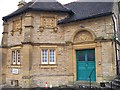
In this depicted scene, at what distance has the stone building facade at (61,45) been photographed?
1628 cm

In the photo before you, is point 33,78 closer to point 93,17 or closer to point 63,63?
point 63,63

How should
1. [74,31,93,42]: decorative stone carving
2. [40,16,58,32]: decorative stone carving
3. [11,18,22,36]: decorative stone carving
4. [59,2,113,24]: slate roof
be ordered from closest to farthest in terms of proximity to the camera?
[59,2,113,24]: slate roof, [74,31,93,42]: decorative stone carving, [40,16,58,32]: decorative stone carving, [11,18,22,36]: decorative stone carving

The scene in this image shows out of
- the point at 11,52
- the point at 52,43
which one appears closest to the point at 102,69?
the point at 52,43

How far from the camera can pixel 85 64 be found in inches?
691

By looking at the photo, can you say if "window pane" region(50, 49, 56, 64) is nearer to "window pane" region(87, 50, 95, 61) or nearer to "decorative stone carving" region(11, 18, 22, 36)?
"window pane" region(87, 50, 95, 61)

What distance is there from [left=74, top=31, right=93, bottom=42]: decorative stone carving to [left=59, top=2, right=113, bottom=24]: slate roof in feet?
4.37

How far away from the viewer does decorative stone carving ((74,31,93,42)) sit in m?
17.2

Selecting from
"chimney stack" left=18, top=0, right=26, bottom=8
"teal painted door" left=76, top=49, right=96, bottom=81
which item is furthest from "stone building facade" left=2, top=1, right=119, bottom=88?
"chimney stack" left=18, top=0, right=26, bottom=8

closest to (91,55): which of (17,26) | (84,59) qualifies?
(84,59)

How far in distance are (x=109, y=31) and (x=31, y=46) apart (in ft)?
23.0

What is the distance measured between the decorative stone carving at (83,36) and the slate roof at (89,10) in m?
1.33

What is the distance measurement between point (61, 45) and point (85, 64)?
288 centimetres

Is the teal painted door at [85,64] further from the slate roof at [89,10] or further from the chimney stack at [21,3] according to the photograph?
the chimney stack at [21,3]

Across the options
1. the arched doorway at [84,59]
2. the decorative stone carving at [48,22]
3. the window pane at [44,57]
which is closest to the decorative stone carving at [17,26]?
the decorative stone carving at [48,22]
